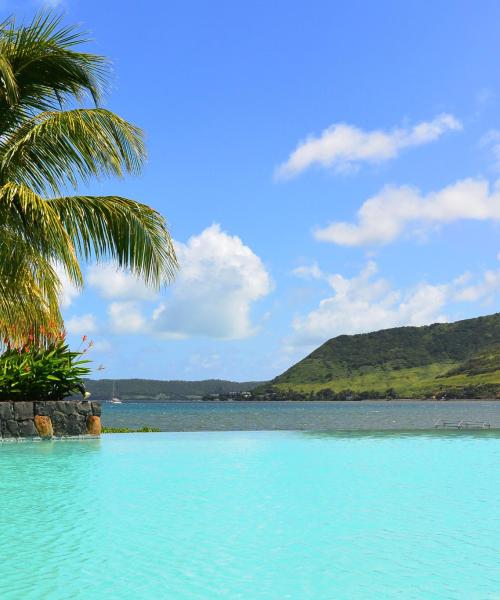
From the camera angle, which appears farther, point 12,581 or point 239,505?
point 239,505

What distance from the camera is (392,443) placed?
19922 mm

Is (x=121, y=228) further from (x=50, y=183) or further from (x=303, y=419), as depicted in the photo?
(x=303, y=419)

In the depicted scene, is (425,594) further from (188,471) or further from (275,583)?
(188,471)

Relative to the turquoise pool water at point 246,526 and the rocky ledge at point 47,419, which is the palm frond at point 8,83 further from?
the rocky ledge at point 47,419

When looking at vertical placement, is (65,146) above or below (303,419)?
above

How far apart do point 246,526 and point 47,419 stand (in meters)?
11.1

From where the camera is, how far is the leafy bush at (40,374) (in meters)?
18.5

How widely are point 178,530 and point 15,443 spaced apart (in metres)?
10.7

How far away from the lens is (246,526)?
875 cm

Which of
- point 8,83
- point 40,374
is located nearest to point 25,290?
point 8,83

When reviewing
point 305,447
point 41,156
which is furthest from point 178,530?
point 305,447

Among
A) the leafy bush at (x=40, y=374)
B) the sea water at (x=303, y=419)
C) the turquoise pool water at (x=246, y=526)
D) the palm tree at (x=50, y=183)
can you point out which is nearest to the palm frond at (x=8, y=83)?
the palm tree at (x=50, y=183)

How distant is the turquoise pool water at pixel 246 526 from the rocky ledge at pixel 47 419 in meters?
2.44

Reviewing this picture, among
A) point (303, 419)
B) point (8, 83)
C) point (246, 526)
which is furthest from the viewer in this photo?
point (303, 419)
